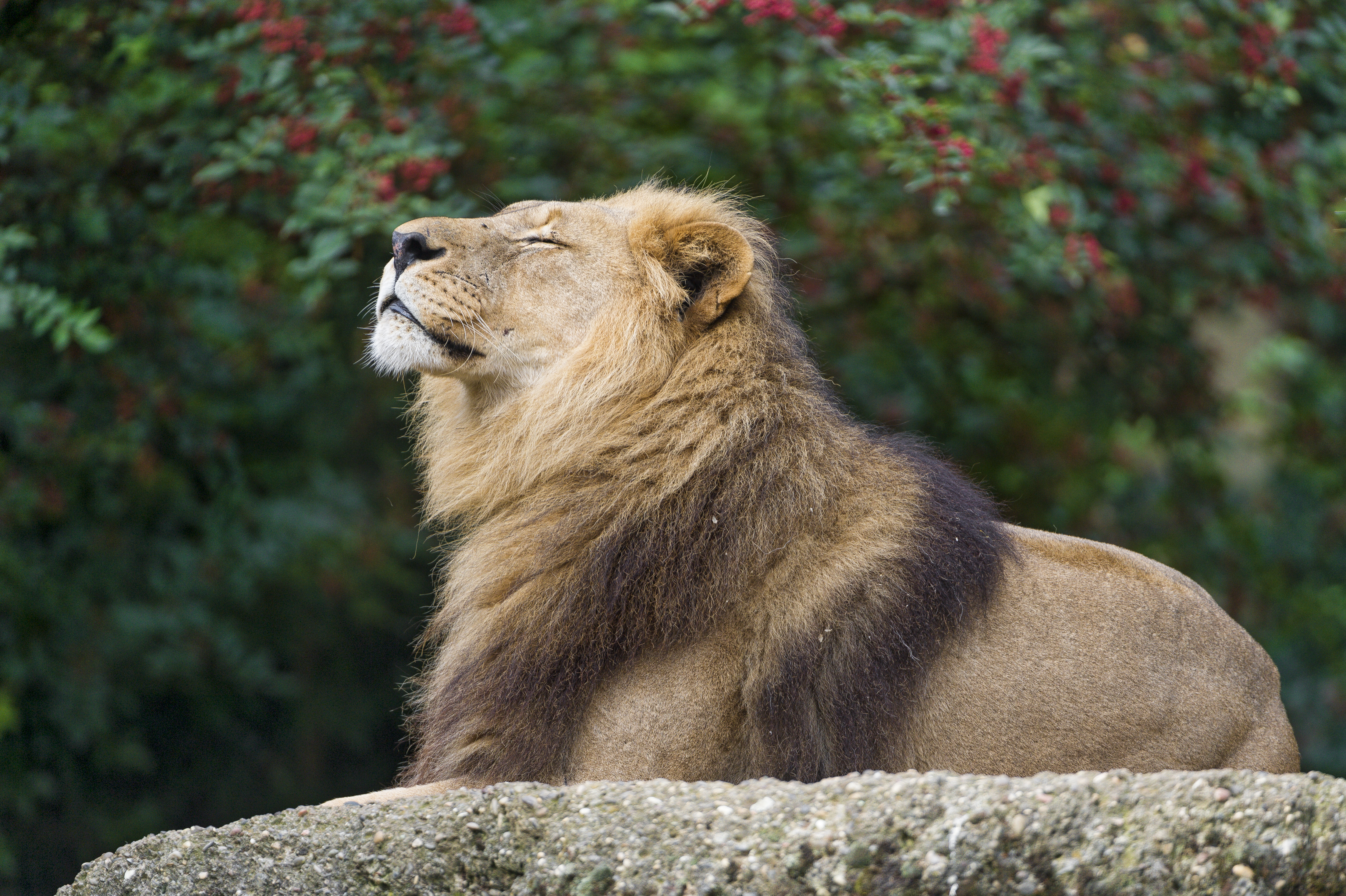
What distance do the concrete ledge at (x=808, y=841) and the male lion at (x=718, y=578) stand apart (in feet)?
1.09

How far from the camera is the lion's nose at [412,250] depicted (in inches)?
122

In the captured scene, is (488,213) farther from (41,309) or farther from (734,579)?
(734,579)

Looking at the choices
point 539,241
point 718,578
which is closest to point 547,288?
point 539,241

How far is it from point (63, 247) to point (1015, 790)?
3.88 m

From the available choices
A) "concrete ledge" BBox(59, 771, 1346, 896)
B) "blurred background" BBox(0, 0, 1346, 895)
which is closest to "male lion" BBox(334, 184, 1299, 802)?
"concrete ledge" BBox(59, 771, 1346, 896)

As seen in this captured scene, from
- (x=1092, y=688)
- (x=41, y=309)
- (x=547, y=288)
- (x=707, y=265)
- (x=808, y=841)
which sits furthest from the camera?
(x=41, y=309)

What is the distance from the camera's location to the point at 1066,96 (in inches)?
209

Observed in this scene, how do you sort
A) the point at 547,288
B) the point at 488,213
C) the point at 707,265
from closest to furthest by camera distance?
the point at 707,265 < the point at 547,288 < the point at 488,213

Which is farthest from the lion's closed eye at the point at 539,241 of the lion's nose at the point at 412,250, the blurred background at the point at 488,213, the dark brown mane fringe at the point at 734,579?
the blurred background at the point at 488,213

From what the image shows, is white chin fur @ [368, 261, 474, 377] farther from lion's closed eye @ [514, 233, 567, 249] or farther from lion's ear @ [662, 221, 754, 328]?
lion's ear @ [662, 221, 754, 328]

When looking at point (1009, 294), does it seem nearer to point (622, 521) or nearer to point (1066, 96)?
point (1066, 96)

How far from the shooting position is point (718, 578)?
278cm

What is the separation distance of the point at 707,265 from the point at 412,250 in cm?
68

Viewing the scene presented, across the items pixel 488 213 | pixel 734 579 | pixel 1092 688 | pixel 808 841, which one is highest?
pixel 808 841
